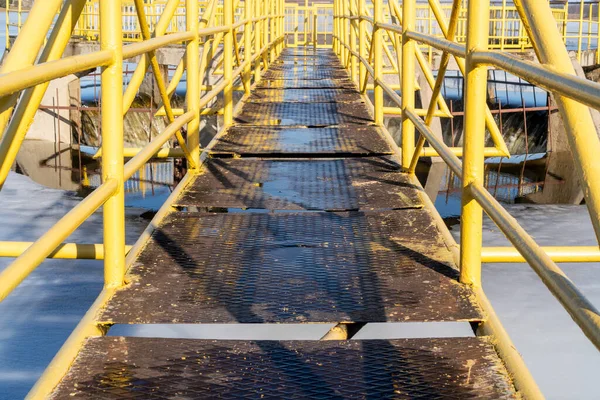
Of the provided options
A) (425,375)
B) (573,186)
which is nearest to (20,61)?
(425,375)

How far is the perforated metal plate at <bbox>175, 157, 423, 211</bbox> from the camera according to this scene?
13.4ft

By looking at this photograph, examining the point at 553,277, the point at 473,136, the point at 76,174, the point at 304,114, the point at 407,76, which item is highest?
the point at 407,76

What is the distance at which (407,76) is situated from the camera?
4.81 meters

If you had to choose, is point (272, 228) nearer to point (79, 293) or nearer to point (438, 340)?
point (438, 340)

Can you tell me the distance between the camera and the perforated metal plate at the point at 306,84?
962cm

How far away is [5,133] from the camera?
7.55 feet

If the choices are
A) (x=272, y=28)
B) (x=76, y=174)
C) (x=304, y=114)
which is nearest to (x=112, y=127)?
(x=304, y=114)

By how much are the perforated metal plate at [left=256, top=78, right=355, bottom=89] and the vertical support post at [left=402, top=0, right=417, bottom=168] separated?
15.4ft

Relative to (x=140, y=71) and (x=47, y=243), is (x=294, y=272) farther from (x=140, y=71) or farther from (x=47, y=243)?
(x=140, y=71)

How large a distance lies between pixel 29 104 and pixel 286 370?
1.04 metres

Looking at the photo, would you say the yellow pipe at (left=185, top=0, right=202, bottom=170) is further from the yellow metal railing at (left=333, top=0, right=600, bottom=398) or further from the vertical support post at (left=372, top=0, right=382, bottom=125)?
the vertical support post at (left=372, top=0, right=382, bottom=125)

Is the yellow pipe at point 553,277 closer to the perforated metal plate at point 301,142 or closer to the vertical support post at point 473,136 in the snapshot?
the vertical support post at point 473,136

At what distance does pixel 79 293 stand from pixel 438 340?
23.7 ft

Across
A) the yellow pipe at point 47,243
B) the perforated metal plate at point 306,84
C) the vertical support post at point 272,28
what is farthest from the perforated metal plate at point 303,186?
the vertical support post at point 272,28
